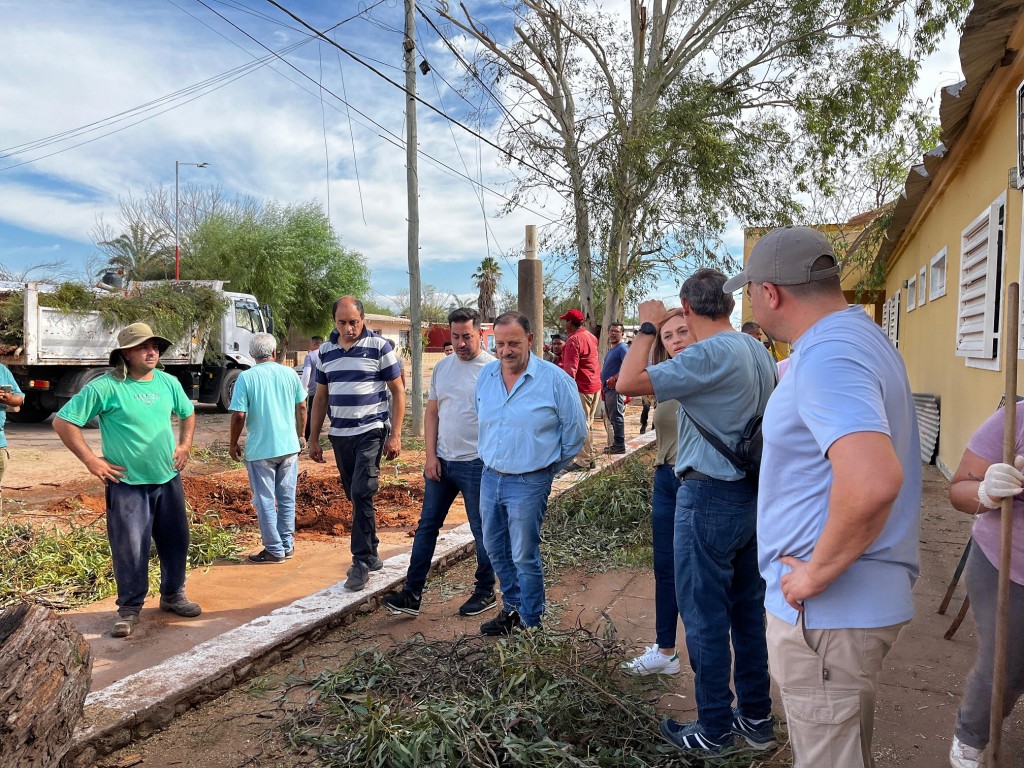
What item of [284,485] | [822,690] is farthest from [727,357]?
[284,485]

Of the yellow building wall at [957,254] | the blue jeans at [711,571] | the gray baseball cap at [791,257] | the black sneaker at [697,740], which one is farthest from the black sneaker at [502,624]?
the yellow building wall at [957,254]

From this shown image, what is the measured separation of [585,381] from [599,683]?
744 cm

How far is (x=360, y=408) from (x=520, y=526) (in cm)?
178

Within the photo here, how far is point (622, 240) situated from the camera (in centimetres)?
1378

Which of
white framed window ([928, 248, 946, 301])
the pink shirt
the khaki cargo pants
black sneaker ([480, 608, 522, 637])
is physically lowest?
black sneaker ([480, 608, 522, 637])

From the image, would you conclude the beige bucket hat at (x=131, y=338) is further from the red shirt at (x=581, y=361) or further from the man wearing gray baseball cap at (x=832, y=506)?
the red shirt at (x=581, y=361)

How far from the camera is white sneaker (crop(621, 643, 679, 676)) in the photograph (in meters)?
3.80

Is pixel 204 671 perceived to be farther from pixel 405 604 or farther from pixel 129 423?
pixel 129 423

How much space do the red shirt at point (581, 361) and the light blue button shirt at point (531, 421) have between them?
6.34 metres

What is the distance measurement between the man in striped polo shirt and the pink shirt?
3.68 m

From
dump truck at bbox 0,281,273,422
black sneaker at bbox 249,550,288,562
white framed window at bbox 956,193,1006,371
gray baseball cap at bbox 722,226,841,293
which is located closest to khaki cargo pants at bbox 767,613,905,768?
gray baseball cap at bbox 722,226,841,293

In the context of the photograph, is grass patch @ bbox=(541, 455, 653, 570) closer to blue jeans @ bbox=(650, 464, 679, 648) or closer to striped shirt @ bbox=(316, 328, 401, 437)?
striped shirt @ bbox=(316, 328, 401, 437)

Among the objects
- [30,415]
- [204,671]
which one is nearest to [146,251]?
[30,415]

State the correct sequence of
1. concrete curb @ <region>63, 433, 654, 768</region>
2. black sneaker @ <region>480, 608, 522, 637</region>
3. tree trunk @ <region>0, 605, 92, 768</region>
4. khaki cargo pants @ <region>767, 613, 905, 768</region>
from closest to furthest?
1. khaki cargo pants @ <region>767, 613, 905, 768</region>
2. tree trunk @ <region>0, 605, 92, 768</region>
3. concrete curb @ <region>63, 433, 654, 768</region>
4. black sneaker @ <region>480, 608, 522, 637</region>
